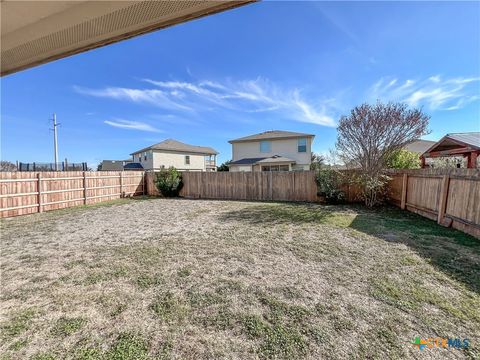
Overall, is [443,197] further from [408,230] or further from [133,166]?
[133,166]

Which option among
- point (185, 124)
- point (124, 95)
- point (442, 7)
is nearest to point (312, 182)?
point (442, 7)

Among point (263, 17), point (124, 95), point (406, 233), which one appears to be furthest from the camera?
point (124, 95)

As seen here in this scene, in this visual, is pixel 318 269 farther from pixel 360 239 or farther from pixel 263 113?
pixel 263 113

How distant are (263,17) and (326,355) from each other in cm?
823

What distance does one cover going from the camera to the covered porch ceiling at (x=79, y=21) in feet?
3.98

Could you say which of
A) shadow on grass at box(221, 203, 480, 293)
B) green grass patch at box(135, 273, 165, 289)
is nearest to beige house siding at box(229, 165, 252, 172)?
shadow on grass at box(221, 203, 480, 293)

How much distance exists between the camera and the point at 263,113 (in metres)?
20.8

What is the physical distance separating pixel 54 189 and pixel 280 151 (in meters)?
16.7

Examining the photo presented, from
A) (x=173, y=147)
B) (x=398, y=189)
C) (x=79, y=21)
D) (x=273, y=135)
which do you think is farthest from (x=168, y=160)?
(x=79, y=21)

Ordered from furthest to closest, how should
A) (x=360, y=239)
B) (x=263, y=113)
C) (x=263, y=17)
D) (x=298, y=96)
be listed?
(x=263, y=113) < (x=298, y=96) < (x=263, y=17) < (x=360, y=239)

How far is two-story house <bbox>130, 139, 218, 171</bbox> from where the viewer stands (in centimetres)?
2514

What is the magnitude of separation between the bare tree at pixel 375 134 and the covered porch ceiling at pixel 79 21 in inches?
358

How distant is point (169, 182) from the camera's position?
13742 mm

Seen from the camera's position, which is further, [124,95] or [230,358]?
[124,95]
